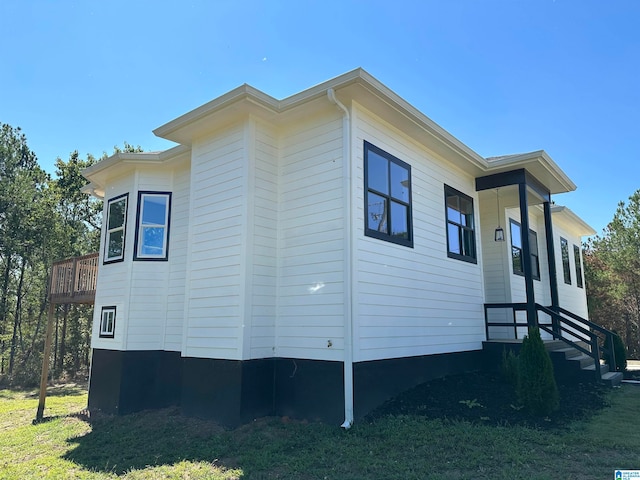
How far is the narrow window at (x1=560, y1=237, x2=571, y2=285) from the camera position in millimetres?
15109

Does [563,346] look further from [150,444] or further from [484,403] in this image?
[150,444]

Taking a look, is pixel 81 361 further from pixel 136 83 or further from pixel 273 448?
pixel 273 448

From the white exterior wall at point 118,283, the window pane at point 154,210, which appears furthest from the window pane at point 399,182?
the white exterior wall at point 118,283

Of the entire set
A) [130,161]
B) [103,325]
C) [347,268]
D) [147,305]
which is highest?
[130,161]

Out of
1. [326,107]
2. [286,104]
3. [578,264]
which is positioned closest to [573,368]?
[326,107]

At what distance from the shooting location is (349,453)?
495 cm

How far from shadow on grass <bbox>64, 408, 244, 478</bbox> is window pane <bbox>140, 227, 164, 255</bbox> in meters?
3.22

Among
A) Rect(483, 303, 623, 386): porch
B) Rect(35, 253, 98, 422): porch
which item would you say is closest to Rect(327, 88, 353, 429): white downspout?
Rect(483, 303, 623, 386): porch

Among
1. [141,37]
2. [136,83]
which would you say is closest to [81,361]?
[136,83]

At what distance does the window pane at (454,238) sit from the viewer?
9002mm

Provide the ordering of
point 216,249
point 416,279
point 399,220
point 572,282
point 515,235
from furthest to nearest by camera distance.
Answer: point 572,282 < point 515,235 < point 416,279 < point 399,220 < point 216,249

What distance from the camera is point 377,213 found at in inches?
277

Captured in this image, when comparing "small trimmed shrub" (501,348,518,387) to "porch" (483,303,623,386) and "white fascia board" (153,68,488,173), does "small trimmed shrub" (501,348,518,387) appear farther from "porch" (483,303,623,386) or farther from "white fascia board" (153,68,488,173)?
"white fascia board" (153,68,488,173)

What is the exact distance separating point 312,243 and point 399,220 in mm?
1741
